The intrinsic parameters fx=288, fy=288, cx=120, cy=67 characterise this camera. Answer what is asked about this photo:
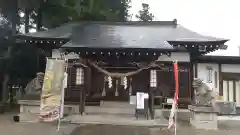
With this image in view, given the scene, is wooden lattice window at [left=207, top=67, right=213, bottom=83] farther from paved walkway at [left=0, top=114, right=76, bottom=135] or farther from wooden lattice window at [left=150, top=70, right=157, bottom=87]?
paved walkway at [left=0, top=114, right=76, bottom=135]

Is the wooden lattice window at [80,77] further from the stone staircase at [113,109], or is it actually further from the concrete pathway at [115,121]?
the stone staircase at [113,109]

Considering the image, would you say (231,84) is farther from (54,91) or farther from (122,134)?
(54,91)

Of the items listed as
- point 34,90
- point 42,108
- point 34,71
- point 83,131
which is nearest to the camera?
point 42,108

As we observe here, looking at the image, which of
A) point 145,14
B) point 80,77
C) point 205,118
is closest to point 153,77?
point 205,118

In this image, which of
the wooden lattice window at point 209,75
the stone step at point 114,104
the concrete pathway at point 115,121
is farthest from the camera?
the wooden lattice window at point 209,75

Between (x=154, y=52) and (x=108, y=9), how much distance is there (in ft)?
38.2

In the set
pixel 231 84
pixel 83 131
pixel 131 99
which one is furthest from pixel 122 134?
pixel 231 84

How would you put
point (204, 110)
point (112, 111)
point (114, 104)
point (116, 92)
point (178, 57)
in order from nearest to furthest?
point (204, 110)
point (112, 111)
point (114, 104)
point (116, 92)
point (178, 57)

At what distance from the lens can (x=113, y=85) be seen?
52.2 ft

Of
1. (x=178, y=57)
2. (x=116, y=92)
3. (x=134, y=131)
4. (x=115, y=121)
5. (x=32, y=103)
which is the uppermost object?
(x=178, y=57)


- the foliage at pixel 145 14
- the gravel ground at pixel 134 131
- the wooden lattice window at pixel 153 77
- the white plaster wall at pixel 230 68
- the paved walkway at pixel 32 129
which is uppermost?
the foliage at pixel 145 14

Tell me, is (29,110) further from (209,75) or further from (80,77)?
(209,75)

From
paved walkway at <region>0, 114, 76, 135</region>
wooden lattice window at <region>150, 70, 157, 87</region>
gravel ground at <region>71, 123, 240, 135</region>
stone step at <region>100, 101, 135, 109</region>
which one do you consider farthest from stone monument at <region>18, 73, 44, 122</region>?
wooden lattice window at <region>150, 70, 157, 87</region>

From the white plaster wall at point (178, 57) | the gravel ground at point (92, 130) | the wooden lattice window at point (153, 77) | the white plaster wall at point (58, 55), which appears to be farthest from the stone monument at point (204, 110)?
the white plaster wall at point (58, 55)
